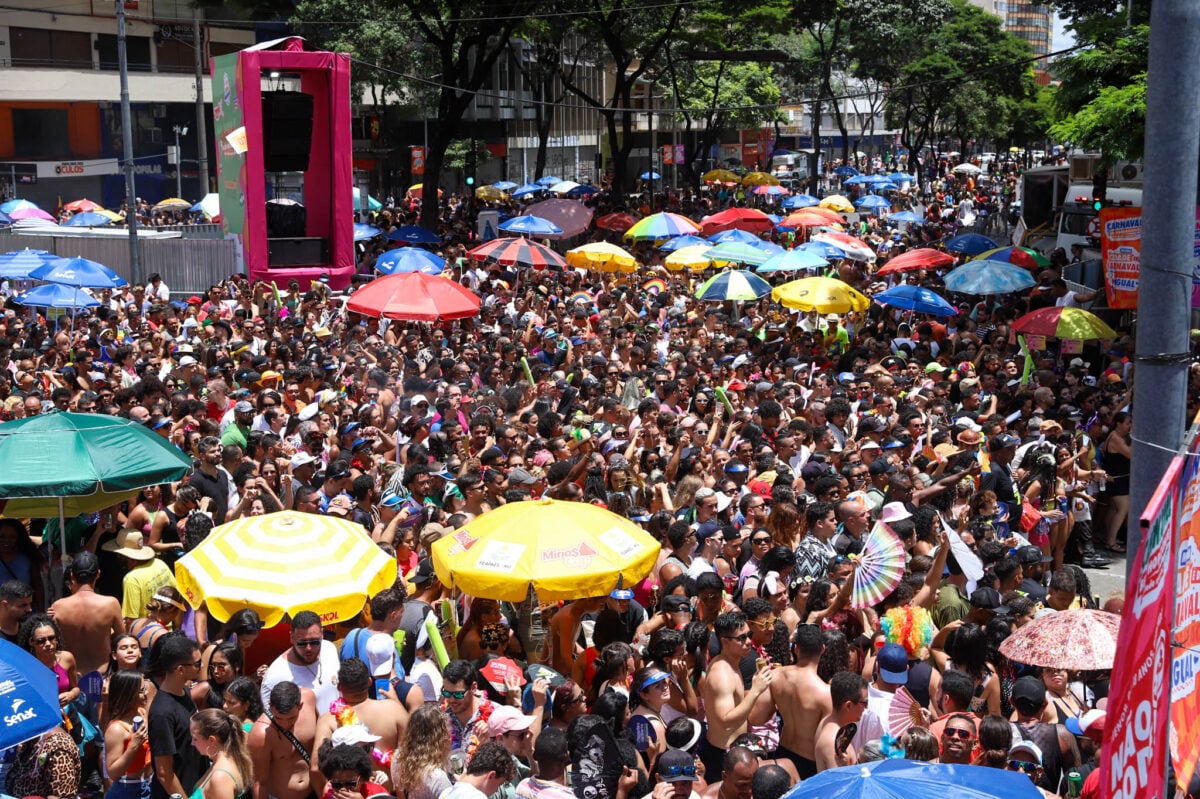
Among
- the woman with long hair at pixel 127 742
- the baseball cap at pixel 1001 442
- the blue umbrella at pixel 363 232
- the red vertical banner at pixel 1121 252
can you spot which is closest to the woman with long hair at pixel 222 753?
the woman with long hair at pixel 127 742

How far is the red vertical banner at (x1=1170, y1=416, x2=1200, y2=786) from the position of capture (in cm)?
296

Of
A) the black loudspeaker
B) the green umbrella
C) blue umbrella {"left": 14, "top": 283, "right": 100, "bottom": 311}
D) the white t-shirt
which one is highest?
the black loudspeaker

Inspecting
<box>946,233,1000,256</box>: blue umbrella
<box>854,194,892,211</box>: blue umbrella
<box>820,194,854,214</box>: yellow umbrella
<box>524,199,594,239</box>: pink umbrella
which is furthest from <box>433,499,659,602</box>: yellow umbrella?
<box>854,194,892,211</box>: blue umbrella

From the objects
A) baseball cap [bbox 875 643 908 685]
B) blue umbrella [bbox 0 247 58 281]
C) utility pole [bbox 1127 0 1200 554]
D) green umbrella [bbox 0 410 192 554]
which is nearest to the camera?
utility pole [bbox 1127 0 1200 554]

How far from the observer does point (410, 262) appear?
18.7 m

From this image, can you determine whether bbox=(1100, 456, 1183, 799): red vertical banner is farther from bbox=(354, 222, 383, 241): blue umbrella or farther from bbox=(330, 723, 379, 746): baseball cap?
bbox=(354, 222, 383, 241): blue umbrella

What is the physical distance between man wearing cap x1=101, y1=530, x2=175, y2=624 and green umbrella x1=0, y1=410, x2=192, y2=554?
31 cm

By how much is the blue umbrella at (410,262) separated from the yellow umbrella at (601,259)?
7.82ft

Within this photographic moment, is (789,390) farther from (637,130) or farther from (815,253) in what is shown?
(637,130)

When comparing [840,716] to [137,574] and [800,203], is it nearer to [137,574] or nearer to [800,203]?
[137,574]

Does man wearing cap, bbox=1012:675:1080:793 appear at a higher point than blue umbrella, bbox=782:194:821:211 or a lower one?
lower

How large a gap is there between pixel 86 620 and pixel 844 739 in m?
4.04

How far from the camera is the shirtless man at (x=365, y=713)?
5902 millimetres

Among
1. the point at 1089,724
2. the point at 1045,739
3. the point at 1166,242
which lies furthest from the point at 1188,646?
the point at 1089,724
